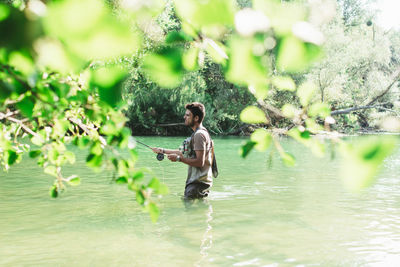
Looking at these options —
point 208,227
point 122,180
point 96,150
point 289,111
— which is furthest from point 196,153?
point 289,111

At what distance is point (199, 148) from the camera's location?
6.73m

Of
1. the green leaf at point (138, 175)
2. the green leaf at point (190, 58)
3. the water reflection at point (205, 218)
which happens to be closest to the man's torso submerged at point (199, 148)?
the water reflection at point (205, 218)

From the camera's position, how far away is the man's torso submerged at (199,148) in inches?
265

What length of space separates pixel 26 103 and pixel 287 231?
551 cm

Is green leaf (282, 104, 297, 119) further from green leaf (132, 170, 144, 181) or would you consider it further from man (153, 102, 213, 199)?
man (153, 102, 213, 199)

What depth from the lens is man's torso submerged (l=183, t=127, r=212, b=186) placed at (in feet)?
22.1

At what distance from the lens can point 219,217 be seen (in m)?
7.00

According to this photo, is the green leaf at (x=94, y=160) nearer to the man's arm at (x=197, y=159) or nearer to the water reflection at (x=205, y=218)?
the water reflection at (x=205, y=218)

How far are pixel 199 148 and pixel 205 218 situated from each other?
1081 millimetres

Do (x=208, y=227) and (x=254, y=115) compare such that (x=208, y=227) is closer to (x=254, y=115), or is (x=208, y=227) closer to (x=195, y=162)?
(x=195, y=162)

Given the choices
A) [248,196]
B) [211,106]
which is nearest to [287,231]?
[248,196]

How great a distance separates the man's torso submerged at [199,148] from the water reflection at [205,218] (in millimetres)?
424

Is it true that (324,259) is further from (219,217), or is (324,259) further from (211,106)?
(211,106)

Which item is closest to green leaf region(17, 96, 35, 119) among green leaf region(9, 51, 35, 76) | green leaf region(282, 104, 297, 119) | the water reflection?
green leaf region(9, 51, 35, 76)
